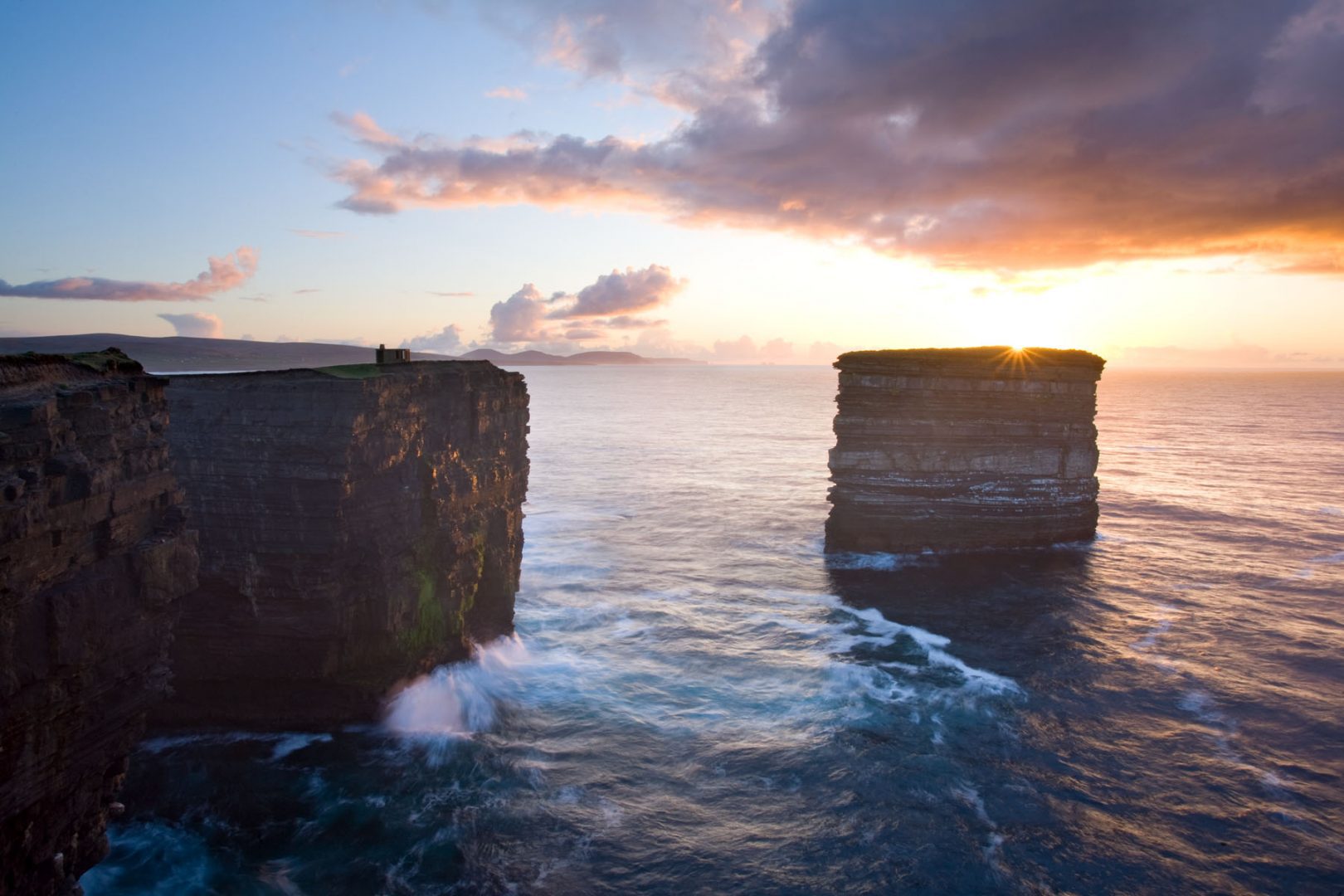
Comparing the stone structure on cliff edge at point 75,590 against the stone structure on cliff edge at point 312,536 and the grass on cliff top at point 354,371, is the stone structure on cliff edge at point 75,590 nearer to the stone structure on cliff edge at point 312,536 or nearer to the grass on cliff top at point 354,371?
the stone structure on cliff edge at point 312,536

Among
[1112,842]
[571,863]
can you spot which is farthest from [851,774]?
[571,863]

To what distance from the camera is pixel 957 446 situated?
1795 inches

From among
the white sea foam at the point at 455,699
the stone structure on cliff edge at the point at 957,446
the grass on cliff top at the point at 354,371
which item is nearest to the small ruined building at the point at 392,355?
the grass on cliff top at the point at 354,371

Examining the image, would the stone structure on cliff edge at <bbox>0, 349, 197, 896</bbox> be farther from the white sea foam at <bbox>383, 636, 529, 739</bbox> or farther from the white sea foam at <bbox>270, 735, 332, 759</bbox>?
the white sea foam at <bbox>383, 636, 529, 739</bbox>

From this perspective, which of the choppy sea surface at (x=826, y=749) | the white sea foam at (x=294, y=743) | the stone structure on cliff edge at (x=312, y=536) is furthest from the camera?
the white sea foam at (x=294, y=743)

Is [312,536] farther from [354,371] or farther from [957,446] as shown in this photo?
[957,446]

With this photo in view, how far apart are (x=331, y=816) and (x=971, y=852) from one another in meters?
17.4

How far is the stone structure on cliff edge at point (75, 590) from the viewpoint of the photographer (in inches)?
465

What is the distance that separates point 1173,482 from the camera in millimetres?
70812

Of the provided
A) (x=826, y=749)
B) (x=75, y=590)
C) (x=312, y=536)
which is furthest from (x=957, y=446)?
(x=75, y=590)

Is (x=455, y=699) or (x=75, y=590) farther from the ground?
(x=75, y=590)

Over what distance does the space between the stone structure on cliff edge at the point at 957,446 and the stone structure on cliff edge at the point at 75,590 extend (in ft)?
122

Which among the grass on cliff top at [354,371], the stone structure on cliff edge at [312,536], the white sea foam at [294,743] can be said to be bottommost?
the white sea foam at [294,743]

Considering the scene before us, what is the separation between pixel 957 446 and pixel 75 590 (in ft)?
142
